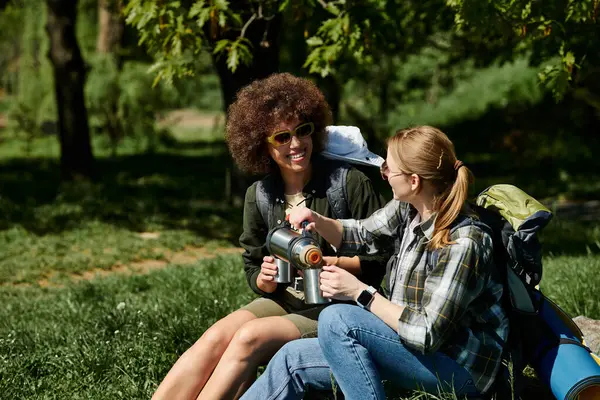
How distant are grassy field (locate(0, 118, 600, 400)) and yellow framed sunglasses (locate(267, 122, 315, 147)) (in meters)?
1.31

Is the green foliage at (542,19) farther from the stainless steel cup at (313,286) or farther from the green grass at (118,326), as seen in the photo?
the stainless steel cup at (313,286)

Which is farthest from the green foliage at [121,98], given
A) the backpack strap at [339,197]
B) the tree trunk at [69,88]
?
the backpack strap at [339,197]

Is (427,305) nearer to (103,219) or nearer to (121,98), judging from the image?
(103,219)

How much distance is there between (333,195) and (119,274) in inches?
157

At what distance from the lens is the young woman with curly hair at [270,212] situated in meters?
3.21

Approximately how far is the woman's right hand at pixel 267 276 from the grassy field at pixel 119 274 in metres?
0.77


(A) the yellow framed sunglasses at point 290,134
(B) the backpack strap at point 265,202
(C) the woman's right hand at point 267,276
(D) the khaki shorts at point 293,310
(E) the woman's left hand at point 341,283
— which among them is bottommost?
(D) the khaki shorts at point 293,310

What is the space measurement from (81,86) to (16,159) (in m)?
6.05

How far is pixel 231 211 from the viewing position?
9.68 m

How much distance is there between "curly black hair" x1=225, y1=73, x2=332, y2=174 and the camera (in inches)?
141

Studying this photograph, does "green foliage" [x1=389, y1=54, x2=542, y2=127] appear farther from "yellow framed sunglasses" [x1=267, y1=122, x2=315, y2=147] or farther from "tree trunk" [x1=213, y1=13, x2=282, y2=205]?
"yellow framed sunglasses" [x1=267, y1=122, x2=315, y2=147]

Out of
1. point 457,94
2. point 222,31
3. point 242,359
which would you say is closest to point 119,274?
point 222,31

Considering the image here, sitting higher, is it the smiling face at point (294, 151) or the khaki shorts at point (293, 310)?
the smiling face at point (294, 151)

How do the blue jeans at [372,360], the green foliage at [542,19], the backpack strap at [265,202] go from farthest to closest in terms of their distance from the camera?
the green foliage at [542,19] < the backpack strap at [265,202] < the blue jeans at [372,360]
